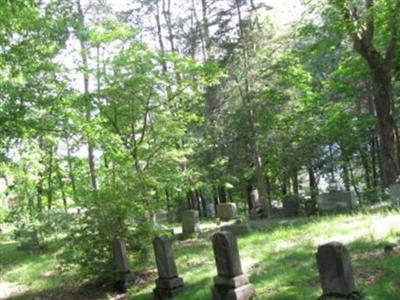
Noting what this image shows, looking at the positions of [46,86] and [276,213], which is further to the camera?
[276,213]

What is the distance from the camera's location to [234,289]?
704 centimetres

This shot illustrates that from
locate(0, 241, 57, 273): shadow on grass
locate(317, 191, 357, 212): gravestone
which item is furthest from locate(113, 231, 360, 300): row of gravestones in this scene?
locate(317, 191, 357, 212): gravestone

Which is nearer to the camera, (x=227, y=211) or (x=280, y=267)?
(x=280, y=267)

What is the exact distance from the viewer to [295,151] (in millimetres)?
23172

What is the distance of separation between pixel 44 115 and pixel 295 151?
15.1 meters

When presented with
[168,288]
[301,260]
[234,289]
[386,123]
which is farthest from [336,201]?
[234,289]

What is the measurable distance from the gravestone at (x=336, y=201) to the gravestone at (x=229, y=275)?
9203mm

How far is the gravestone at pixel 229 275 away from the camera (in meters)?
7.06

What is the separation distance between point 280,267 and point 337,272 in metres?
2.46

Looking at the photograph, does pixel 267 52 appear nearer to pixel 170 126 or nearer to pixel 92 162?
pixel 170 126

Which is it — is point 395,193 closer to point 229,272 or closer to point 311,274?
point 311,274

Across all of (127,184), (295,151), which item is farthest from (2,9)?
(295,151)

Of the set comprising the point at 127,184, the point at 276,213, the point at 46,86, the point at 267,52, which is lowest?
the point at 276,213

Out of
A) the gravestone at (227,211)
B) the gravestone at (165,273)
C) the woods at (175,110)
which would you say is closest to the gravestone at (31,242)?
the woods at (175,110)
